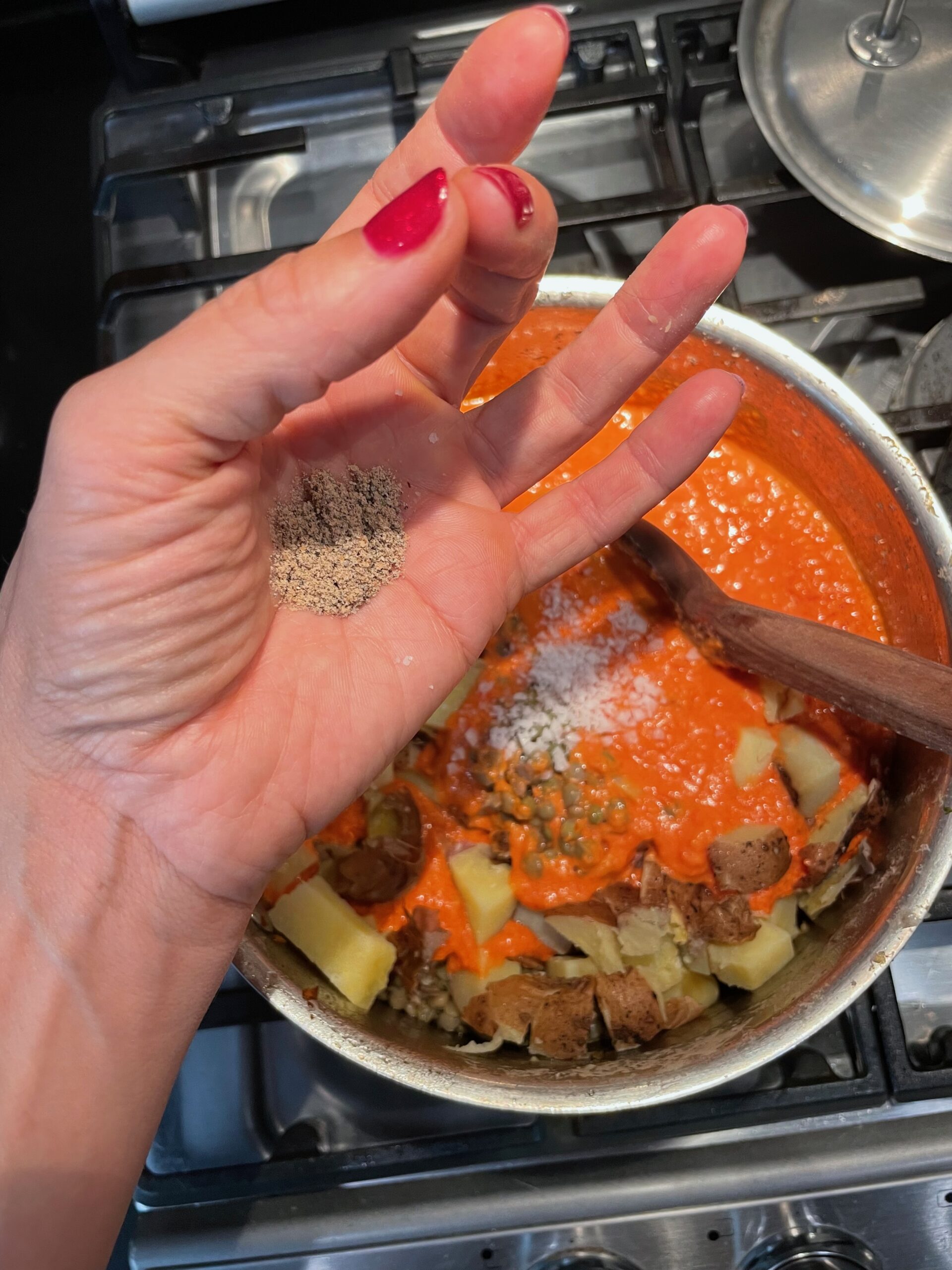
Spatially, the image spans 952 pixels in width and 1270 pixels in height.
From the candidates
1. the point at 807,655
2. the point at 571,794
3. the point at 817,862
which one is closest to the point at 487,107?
the point at 807,655

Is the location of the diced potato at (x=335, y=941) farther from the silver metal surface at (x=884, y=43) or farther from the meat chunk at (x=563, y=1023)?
the silver metal surface at (x=884, y=43)

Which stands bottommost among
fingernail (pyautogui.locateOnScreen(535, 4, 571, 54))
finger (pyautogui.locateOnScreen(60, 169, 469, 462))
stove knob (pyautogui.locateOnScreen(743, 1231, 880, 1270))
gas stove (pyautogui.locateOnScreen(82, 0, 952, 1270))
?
stove knob (pyautogui.locateOnScreen(743, 1231, 880, 1270))

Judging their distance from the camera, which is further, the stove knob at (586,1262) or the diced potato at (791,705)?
the diced potato at (791,705)

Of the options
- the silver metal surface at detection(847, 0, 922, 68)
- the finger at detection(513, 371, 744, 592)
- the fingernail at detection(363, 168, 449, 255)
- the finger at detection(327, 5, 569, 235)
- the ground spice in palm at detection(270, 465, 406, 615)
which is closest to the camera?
the fingernail at detection(363, 168, 449, 255)

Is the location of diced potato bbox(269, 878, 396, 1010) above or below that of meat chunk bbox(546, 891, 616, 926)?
above

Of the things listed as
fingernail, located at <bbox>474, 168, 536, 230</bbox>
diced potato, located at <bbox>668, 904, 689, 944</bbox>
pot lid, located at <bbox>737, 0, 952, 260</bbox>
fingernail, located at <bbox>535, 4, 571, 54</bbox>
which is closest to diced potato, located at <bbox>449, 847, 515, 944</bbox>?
diced potato, located at <bbox>668, 904, 689, 944</bbox>

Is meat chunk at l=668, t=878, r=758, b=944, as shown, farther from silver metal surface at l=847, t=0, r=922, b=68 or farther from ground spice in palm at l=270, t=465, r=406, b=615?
silver metal surface at l=847, t=0, r=922, b=68

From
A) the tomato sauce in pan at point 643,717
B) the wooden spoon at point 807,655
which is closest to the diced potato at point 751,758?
the tomato sauce in pan at point 643,717
